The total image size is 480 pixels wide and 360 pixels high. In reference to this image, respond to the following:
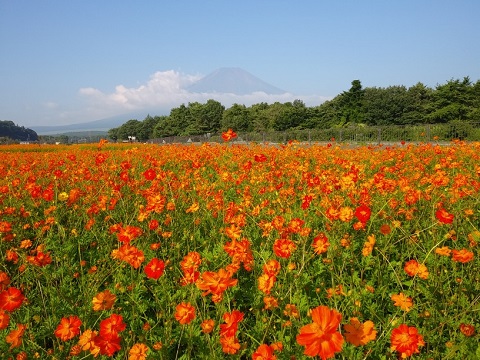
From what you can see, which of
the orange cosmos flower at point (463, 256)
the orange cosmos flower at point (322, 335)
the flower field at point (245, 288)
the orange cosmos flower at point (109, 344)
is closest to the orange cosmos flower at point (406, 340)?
the flower field at point (245, 288)

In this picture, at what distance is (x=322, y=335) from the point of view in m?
0.89

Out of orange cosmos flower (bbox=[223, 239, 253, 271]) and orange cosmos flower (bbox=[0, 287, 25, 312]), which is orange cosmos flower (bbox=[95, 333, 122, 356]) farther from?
orange cosmos flower (bbox=[223, 239, 253, 271])

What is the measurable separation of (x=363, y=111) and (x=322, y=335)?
172 ft

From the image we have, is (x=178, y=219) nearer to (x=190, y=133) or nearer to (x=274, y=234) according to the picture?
(x=274, y=234)

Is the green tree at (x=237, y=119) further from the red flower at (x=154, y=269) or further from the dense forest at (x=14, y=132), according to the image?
the dense forest at (x=14, y=132)

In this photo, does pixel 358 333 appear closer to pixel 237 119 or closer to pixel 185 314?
pixel 185 314

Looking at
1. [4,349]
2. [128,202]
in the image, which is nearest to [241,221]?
[4,349]

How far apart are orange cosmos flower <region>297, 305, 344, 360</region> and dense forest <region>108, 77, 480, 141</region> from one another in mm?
46004

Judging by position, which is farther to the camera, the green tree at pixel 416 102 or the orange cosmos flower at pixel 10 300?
the green tree at pixel 416 102

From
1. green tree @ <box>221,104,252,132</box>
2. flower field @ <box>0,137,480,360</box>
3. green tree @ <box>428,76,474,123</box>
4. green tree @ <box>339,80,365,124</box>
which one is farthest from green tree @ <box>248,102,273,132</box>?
flower field @ <box>0,137,480,360</box>

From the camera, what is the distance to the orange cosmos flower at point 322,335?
878 mm

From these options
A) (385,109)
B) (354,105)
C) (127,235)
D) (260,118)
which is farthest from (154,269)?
(260,118)

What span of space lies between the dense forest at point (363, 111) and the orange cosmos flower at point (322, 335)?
1811 inches

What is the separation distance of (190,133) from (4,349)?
7656 centimetres
